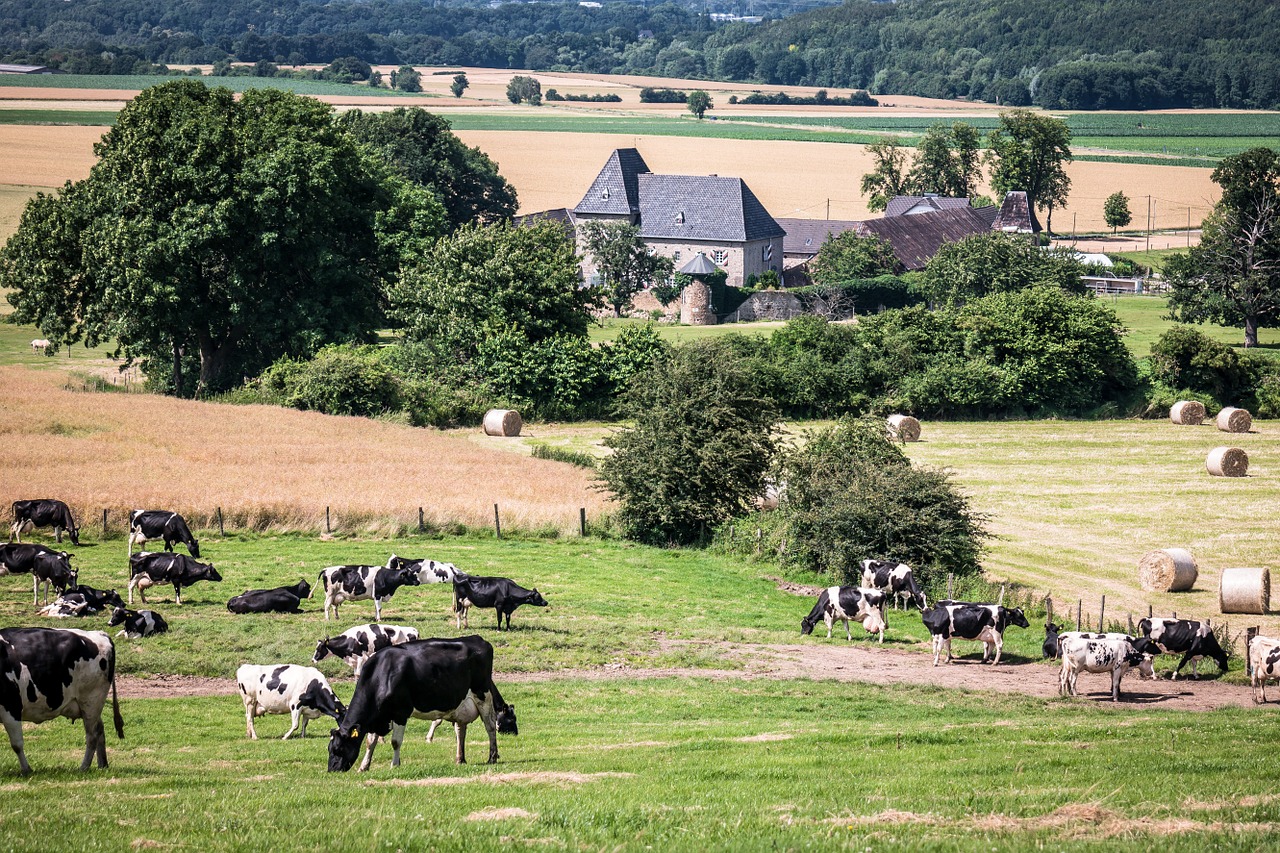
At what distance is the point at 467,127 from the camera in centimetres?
19975

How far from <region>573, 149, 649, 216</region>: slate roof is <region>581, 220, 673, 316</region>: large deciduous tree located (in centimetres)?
1132

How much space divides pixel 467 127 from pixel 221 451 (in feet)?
534

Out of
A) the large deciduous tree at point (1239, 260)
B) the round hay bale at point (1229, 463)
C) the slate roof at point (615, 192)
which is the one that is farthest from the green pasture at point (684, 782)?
the slate roof at point (615, 192)

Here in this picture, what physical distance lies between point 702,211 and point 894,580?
267ft

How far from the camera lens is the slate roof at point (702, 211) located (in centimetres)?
10756

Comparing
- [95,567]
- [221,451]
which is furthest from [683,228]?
[95,567]

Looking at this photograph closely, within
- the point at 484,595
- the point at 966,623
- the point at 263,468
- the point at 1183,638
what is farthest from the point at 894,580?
the point at 263,468

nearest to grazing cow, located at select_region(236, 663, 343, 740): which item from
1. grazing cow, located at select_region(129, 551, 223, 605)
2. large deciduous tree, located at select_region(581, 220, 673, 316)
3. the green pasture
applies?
the green pasture

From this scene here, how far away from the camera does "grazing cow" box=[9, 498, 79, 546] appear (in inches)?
1261

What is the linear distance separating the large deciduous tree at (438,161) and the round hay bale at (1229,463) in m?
61.8

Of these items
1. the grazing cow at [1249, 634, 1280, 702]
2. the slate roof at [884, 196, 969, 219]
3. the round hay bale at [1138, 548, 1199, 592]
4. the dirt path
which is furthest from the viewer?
the slate roof at [884, 196, 969, 219]

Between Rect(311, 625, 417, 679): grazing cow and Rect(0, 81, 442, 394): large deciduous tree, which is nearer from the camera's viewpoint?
Rect(311, 625, 417, 679): grazing cow

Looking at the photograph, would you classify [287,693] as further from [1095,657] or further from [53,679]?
[1095,657]

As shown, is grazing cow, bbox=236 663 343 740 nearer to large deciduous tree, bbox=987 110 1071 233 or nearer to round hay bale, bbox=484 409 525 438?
round hay bale, bbox=484 409 525 438
